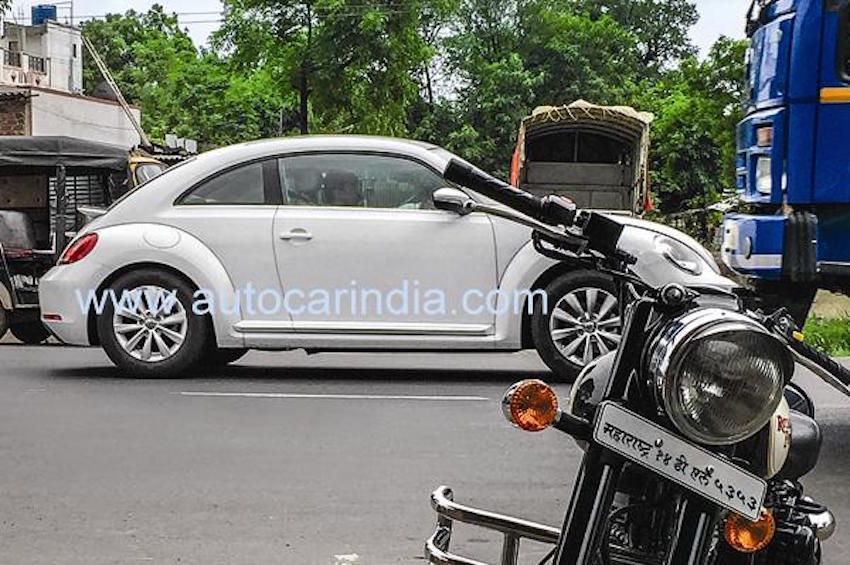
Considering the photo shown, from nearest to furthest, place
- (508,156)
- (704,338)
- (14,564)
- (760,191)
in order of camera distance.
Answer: (704,338)
(14,564)
(760,191)
(508,156)

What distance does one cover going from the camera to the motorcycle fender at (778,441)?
2416 mm

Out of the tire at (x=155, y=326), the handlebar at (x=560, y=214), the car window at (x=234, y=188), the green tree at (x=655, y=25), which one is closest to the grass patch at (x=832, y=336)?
the car window at (x=234, y=188)

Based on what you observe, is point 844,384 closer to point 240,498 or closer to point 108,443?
point 240,498

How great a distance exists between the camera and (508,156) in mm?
48906

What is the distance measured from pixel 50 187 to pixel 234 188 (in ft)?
20.7

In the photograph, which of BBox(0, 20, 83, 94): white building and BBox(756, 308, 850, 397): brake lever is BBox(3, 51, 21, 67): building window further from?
BBox(756, 308, 850, 397): brake lever

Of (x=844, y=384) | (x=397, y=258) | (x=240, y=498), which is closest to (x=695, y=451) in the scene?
(x=844, y=384)

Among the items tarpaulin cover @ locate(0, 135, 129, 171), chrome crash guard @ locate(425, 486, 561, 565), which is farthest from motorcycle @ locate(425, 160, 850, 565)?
tarpaulin cover @ locate(0, 135, 129, 171)

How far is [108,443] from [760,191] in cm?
378

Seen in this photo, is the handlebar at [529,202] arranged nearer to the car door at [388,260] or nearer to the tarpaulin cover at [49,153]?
the car door at [388,260]

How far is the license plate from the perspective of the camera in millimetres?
2270

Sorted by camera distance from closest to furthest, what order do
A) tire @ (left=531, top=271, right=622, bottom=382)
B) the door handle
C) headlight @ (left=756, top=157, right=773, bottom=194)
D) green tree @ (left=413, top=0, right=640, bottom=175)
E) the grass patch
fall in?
headlight @ (left=756, top=157, right=773, bottom=194), tire @ (left=531, top=271, right=622, bottom=382), the door handle, the grass patch, green tree @ (left=413, top=0, right=640, bottom=175)

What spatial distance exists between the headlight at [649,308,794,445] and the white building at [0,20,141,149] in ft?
118

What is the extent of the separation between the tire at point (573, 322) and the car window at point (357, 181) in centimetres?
107
